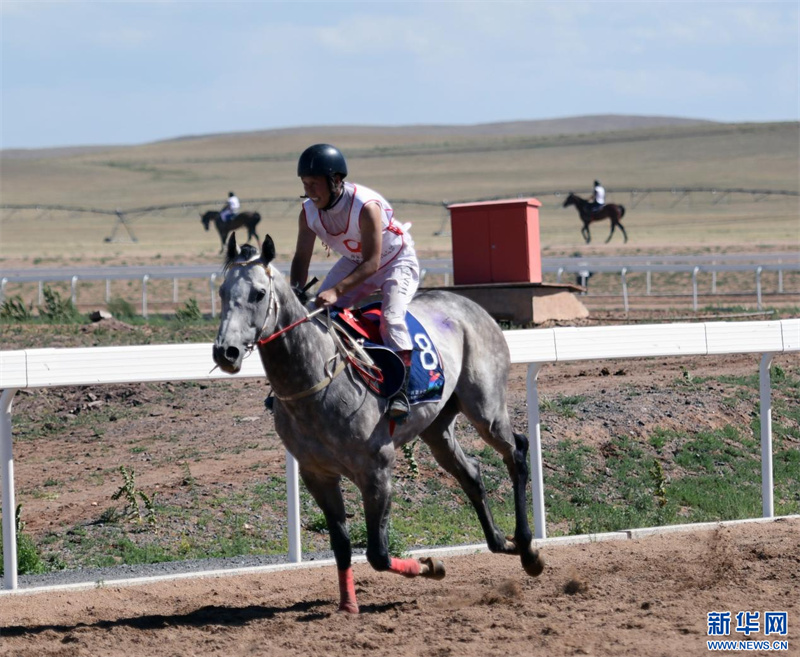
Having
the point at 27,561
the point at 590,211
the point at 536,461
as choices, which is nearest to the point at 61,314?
the point at 27,561

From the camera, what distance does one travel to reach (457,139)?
121 meters

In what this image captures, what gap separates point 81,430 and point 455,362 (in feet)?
18.6

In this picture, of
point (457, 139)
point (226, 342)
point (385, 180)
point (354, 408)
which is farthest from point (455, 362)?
point (457, 139)

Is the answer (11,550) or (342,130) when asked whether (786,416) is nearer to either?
(11,550)

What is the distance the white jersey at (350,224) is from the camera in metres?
6.39

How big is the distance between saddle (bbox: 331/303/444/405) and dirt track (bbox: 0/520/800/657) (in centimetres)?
112

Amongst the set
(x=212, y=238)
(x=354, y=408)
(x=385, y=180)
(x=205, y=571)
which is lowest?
(x=205, y=571)

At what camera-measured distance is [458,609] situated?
21.0ft

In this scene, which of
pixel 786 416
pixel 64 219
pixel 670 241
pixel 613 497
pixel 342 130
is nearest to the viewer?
pixel 613 497

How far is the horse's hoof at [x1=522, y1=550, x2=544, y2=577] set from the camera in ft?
22.9

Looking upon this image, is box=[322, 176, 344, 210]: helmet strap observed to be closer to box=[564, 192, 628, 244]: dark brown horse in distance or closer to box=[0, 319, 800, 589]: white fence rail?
box=[0, 319, 800, 589]: white fence rail

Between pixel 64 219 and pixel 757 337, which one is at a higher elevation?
pixel 64 219

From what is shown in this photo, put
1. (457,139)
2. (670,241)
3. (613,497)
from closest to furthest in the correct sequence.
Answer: (613,497), (670,241), (457,139)

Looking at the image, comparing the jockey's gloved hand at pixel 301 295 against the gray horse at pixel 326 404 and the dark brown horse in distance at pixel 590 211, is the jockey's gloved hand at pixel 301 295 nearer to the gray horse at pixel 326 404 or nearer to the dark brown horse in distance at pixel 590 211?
the gray horse at pixel 326 404
